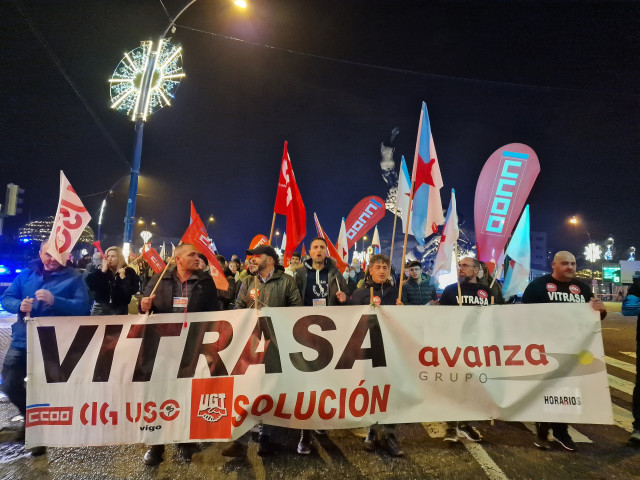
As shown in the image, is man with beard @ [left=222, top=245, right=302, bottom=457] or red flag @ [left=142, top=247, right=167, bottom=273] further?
red flag @ [left=142, top=247, right=167, bottom=273]

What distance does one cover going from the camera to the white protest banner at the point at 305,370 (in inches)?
142

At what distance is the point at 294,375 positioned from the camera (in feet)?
12.3

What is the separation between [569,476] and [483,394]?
92 centimetres

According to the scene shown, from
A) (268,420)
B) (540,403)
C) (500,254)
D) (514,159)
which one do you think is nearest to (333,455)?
(268,420)

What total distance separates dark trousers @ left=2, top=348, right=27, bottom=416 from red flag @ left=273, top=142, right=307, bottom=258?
3299 mm

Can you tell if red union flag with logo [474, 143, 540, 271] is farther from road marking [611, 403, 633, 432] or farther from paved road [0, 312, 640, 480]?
road marking [611, 403, 633, 432]

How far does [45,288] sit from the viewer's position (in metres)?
4.38

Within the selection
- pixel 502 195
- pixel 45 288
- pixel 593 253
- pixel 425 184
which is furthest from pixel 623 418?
pixel 593 253

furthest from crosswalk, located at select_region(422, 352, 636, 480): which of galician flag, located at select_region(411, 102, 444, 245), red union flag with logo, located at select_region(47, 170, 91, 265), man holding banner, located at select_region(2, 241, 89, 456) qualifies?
red union flag with logo, located at select_region(47, 170, 91, 265)

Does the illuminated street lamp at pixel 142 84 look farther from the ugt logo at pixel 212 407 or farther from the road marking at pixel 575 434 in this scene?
the road marking at pixel 575 434

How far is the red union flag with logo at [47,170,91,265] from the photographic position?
4348 mm

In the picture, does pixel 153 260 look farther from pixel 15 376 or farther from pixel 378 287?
pixel 378 287

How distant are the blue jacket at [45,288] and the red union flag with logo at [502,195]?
4.94m

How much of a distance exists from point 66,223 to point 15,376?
167 centimetres
